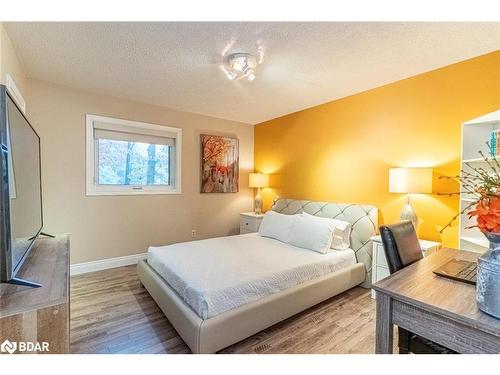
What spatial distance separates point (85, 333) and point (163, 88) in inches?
101

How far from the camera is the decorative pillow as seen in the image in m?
2.51

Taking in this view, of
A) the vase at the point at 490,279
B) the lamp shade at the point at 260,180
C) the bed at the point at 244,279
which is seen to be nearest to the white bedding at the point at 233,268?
the bed at the point at 244,279

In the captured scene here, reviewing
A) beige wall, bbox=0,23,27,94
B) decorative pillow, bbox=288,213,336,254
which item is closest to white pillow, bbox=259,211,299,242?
decorative pillow, bbox=288,213,336,254

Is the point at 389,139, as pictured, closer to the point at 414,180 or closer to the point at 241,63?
the point at 414,180

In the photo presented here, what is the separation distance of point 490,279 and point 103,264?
370 cm

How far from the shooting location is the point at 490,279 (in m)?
0.86

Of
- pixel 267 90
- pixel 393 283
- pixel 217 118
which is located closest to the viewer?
pixel 393 283

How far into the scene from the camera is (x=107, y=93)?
3062mm

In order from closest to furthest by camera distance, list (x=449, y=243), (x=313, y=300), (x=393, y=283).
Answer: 1. (x=393, y=283)
2. (x=313, y=300)
3. (x=449, y=243)

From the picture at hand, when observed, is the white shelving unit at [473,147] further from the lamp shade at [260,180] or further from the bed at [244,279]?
the lamp shade at [260,180]
